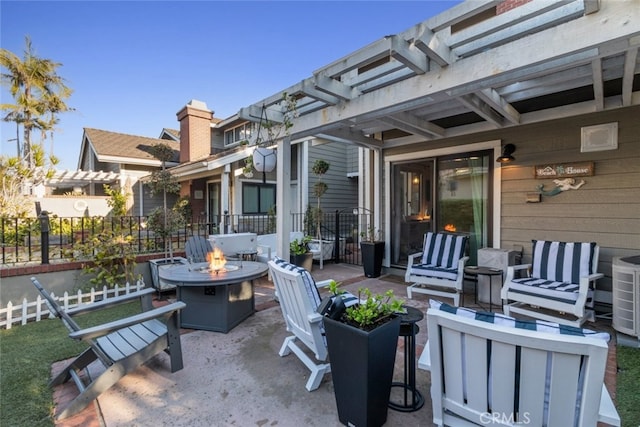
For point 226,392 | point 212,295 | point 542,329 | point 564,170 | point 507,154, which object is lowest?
point 226,392

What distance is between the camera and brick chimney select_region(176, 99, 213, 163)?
39.7 ft

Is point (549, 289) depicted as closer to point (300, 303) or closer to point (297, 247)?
point (300, 303)

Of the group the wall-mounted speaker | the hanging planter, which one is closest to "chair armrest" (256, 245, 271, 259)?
the hanging planter

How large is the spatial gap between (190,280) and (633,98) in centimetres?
562

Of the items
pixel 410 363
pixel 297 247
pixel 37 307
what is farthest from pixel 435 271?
pixel 37 307

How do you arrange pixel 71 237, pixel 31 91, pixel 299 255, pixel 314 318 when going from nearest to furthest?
pixel 314 318
pixel 71 237
pixel 299 255
pixel 31 91

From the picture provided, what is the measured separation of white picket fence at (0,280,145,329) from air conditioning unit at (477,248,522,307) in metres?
5.20

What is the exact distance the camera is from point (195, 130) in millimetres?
12227

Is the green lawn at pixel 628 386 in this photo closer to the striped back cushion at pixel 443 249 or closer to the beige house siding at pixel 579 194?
the beige house siding at pixel 579 194

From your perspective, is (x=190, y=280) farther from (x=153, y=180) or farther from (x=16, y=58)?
(x=16, y=58)

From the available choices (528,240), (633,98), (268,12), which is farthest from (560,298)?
(268,12)

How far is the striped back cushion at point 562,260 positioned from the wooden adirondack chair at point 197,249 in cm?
488

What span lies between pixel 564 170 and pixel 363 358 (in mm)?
4319

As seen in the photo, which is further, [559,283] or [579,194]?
[579,194]
